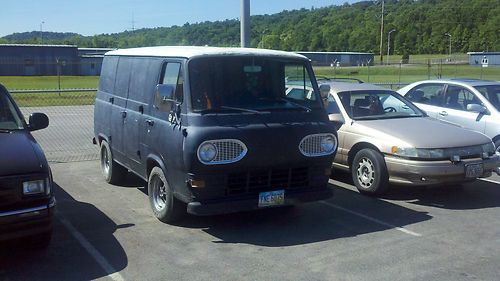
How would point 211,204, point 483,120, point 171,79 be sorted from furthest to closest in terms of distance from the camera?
point 483,120, point 171,79, point 211,204

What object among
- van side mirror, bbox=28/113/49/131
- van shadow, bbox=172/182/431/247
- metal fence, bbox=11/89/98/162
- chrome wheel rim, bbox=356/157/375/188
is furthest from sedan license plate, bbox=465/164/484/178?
metal fence, bbox=11/89/98/162

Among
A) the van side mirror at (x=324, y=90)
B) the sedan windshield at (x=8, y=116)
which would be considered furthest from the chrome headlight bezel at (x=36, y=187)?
the van side mirror at (x=324, y=90)

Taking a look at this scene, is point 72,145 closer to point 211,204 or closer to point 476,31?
point 211,204

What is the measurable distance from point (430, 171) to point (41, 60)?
206 feet

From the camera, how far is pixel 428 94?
1087 centimetres

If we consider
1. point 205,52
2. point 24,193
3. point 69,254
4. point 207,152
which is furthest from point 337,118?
point 24,193

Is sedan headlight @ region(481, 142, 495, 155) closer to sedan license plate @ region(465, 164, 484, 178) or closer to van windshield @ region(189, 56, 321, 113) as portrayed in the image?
sedan license plate @ region(465, 164, 484, 178)

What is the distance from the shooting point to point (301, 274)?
4820 mm

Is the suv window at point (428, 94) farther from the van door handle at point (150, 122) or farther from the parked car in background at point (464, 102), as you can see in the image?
the van door handle at point (150, 122)

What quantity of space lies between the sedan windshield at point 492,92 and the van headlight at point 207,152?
6540mm

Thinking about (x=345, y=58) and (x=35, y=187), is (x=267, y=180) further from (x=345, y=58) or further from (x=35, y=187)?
(x=345, y=58)

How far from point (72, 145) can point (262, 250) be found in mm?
7902

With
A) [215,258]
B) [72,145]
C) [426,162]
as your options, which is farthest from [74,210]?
[72,145]

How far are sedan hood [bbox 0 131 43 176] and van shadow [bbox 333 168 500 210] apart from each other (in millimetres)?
4855
